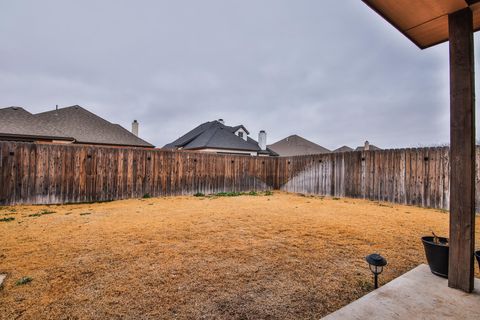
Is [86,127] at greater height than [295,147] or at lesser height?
lesser

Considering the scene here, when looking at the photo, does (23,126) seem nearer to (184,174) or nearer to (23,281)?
(184,174)

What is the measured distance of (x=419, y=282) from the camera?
1942mm

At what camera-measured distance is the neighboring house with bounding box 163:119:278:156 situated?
19578 millimetres

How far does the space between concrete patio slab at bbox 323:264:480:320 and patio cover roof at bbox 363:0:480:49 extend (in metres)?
2.45

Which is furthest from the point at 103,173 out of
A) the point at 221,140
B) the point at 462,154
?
the point at 221,140

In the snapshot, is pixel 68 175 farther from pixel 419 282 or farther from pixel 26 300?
pixel 419 282

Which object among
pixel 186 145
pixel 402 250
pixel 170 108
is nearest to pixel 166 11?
pixel 186 145

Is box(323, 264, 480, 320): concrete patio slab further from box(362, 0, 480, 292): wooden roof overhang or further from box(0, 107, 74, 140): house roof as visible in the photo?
box(0, 107, 74, 140): house roof

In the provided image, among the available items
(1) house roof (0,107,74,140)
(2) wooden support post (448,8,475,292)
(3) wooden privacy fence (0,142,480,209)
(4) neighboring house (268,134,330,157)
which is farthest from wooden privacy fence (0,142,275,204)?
(4) neighboring house (268,134,330,157)

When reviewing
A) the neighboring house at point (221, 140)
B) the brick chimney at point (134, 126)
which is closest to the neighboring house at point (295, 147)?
the neighboring house at point (221, 140)

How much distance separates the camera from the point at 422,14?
2096 mm

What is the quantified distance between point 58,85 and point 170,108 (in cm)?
1363

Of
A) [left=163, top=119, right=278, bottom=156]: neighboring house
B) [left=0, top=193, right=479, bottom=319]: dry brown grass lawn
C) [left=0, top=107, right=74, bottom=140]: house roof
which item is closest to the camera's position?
[left=0, top=193, right=479, bottom=319]: dry brown grass lawn

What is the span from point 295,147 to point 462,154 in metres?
33.0
